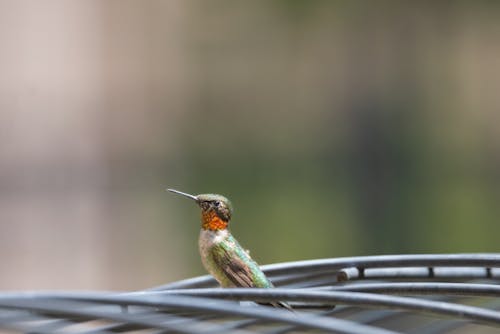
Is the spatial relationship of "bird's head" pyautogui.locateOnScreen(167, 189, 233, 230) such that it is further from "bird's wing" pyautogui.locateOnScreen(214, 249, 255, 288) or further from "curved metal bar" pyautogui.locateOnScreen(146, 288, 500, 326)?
"curved metal bar" pyautogui.locateOnScreen(146, 288, 500, 326)

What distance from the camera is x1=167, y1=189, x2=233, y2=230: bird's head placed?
1.62m

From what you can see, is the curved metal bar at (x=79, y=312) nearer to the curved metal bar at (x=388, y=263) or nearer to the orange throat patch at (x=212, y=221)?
the curved metal bar at (x=388, y=263)

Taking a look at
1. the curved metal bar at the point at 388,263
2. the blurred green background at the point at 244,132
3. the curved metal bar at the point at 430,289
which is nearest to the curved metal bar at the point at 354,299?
the curved metal bar at the point at 430,289

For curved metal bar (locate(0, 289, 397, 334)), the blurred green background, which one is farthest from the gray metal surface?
the blurred green background

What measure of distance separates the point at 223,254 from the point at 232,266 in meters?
0.02

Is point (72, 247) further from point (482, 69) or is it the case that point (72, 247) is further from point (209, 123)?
point (482, 69)

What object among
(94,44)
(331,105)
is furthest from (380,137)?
(94,44)

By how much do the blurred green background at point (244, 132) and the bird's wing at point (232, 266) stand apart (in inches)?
180

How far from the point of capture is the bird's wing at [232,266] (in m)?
1.53

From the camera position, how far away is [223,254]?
155 cm

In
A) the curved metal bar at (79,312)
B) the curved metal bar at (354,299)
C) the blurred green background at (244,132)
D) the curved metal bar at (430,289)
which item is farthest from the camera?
the blurred green background at (244,132)

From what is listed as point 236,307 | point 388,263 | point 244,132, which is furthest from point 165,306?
point 244,132

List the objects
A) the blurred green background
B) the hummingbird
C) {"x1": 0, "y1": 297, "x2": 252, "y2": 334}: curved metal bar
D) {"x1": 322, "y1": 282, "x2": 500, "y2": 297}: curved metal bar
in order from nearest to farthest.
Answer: {"x1": 0, "y1": 297, "x2": 252, "y2": 334}: curved metal bar
{"x1": 322, "y1": 282, "x2": 500, "y2": 297}: curved metal bar
the hummingbird
the blurred green background

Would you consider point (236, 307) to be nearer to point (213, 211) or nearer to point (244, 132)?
point (213, 211)
